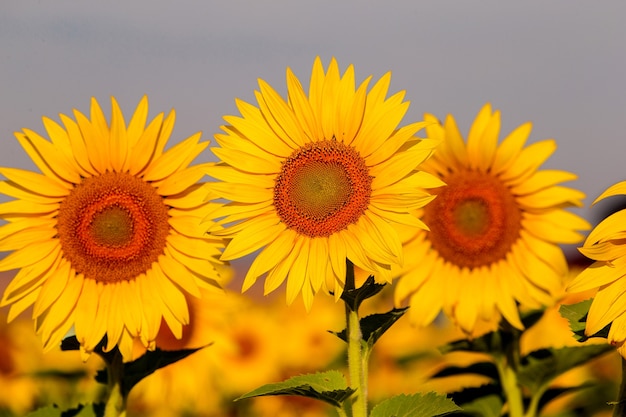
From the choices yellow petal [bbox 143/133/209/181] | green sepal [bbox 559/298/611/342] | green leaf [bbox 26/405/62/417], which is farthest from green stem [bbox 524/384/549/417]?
green leaf [bbox 26/405/62/417]

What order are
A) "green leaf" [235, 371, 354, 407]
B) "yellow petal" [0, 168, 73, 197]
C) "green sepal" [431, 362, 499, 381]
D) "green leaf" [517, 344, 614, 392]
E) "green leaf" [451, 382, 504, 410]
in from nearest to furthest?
"green leaf" [235, 371, 354, 407]
"yellow petal" [0, 168, 73, 197]
"green leaf" [517, 344, 614, 392]
"green leaf" [451, 382, 504, 410]
"green sepal" [431, 362, 499, 381]

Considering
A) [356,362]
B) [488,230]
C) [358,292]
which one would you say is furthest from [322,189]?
[488,230]

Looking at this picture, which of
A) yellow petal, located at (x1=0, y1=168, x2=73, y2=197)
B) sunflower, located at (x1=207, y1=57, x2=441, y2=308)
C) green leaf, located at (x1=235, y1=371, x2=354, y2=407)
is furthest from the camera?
yellow petal, located at (x1=0, y1=168, x2=73, y2=197)

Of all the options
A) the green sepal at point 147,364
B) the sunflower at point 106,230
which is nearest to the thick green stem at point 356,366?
the sunflower at point 106,230

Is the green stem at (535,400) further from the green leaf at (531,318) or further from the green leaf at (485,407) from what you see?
the green leaf at (531,318)

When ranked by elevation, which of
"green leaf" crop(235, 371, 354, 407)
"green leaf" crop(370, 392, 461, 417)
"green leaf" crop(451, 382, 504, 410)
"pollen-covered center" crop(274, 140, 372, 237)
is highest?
"pollen-covered center" crop(274, 140, 372, 237)

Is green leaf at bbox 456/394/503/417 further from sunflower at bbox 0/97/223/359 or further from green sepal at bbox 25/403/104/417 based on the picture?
green sepal at bbox 25/403/104/417

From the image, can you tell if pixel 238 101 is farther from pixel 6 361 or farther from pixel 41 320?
pixel 6 361

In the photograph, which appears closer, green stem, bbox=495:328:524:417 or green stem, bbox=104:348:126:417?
green stem, bbox=104:348:126:417
